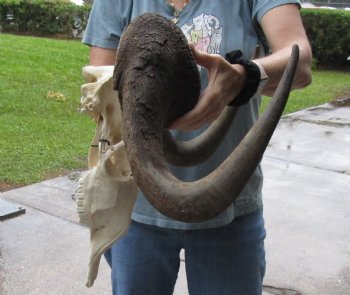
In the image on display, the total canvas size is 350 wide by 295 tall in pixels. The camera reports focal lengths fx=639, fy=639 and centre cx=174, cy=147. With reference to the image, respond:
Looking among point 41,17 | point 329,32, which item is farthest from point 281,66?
point 41,17

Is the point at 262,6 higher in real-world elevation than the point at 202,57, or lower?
higher

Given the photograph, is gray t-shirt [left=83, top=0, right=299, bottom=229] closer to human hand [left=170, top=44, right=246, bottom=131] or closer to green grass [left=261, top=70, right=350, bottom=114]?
human hand [left=170, top=44, right=246, bottom=131]

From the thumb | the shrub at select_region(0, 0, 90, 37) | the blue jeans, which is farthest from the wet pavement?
the shrub at select_region(0, 0, 90, 37)

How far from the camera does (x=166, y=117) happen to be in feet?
5.11

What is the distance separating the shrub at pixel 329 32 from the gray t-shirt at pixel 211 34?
1422 centimetres

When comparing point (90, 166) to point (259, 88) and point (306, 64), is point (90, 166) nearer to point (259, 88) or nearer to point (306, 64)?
point (259, 88)

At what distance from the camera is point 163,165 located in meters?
1.43

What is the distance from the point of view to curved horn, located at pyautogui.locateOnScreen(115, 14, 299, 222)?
1.31 m

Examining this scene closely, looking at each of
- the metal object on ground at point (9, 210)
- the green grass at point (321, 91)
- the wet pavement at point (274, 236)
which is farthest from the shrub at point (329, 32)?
the metal object on ground at point (9, 210)

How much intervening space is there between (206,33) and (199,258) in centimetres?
76

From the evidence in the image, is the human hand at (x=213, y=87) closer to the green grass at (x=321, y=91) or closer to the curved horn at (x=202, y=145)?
the curved horn at (x=202, y=145)

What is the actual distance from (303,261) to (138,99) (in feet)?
11.5

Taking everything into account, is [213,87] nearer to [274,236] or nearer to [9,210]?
[274,236]

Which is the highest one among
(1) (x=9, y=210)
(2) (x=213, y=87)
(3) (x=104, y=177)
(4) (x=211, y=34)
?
(4) (x=211, y=34)
